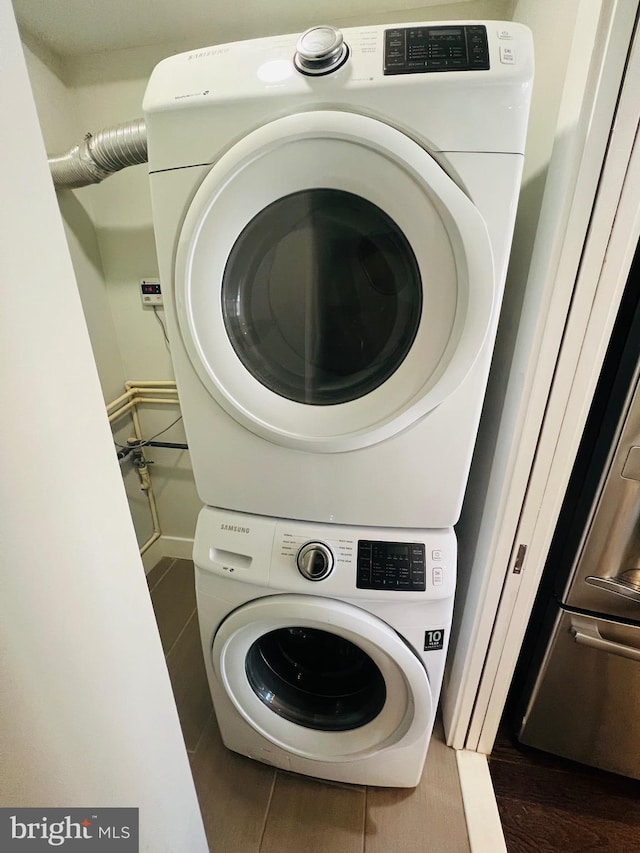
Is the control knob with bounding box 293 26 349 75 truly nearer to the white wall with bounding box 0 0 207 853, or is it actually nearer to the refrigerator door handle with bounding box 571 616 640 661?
the white wall with bounding box 0 0 207 853

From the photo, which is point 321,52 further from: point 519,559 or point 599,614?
point 599,614

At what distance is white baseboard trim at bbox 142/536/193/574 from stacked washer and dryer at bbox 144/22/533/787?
3.01ft

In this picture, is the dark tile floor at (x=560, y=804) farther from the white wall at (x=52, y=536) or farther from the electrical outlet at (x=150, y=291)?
the electrical outlet at (x=150, y=291)

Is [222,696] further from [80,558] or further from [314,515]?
[80,558]

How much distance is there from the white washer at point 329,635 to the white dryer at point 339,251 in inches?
2.7

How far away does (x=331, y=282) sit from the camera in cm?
74

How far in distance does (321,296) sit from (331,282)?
0.03 metres

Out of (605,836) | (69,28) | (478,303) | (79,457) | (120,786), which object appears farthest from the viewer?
(69,28)

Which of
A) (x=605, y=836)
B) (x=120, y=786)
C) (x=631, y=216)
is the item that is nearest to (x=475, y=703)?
(x=605, y=836)

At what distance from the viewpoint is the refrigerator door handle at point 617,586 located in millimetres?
847

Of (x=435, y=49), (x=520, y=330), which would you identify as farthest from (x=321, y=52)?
(x=520, y=330)

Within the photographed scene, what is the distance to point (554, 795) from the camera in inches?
40.4

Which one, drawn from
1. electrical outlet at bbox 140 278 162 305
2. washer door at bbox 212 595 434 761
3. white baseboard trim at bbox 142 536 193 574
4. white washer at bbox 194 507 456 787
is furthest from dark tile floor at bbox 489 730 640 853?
electrical outlet at bbox 140 278 162 305

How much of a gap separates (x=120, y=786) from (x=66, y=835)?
0.08 meters
